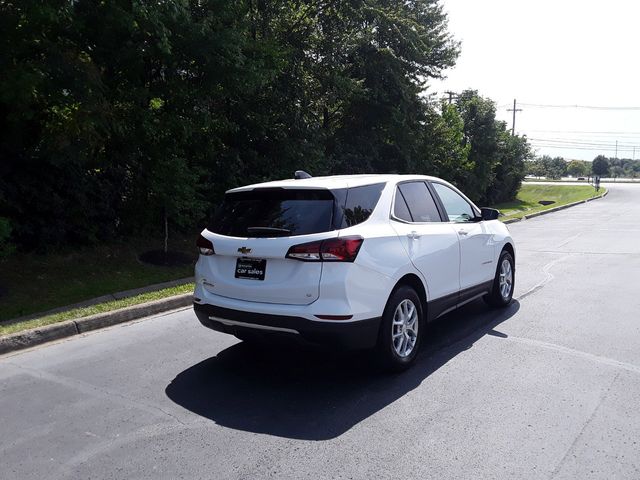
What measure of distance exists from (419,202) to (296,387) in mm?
2305

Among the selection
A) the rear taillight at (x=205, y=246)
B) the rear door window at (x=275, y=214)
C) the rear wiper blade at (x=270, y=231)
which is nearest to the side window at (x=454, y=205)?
the rear door window at (x=275, y=214)

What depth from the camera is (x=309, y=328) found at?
4.32 meters

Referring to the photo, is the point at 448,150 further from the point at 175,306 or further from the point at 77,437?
the point at 77,437

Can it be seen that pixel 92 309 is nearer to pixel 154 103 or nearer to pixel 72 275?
pixel 72 275

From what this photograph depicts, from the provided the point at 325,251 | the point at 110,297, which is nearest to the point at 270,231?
the point at 325,251

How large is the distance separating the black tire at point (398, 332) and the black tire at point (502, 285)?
88.9 inches

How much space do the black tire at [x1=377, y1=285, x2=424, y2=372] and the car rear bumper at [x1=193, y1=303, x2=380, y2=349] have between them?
13 cm

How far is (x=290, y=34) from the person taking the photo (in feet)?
46.3

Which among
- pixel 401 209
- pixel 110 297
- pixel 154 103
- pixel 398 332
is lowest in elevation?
pixel 110 297

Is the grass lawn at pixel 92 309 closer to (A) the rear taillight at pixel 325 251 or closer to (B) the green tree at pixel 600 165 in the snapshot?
(A) the rear taillight at pixel 325 251

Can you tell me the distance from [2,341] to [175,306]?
2.37 metres

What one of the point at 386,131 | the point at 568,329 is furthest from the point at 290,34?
the point at 568,329

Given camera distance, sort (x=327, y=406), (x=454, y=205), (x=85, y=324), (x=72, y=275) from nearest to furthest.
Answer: (x=327, y=406), (x=454, y=205), (x=85, y=324), (x=72, y=275)

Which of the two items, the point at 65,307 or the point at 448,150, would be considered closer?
the point at 65,307
